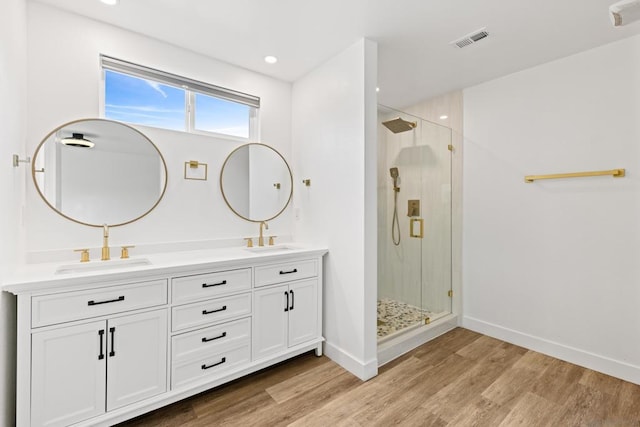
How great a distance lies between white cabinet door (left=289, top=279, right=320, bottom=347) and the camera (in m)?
2.36

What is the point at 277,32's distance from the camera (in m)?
2.18

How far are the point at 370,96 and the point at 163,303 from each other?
79.0 inches

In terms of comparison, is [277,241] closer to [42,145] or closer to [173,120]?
[173,120]

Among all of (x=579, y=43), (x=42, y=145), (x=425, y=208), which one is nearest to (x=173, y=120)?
(x=42, y=145)

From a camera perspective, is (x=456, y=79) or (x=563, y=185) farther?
(x=456, y=79)

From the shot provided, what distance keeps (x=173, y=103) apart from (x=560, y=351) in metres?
3.86

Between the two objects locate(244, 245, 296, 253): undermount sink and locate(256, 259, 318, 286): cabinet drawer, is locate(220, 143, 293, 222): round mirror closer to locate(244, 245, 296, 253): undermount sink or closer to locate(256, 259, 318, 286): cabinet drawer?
locate(244, 245, 296, 253): undermount sink

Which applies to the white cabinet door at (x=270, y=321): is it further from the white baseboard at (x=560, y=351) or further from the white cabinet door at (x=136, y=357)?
the white baseboard at (x=560, y=351)

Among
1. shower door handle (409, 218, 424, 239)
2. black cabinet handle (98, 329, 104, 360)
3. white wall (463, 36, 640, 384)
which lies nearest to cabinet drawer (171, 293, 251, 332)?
black cabinet handle (98, 329, 104, 360)

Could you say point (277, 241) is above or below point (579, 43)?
below

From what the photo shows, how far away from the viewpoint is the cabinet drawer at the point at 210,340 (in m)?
1.85

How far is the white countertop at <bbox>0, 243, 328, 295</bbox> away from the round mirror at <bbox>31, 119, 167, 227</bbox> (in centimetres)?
35

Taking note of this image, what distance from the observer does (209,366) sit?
1.95m

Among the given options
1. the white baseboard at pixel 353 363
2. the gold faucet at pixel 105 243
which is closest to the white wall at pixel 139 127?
the gold faucet at pixel 105 243
